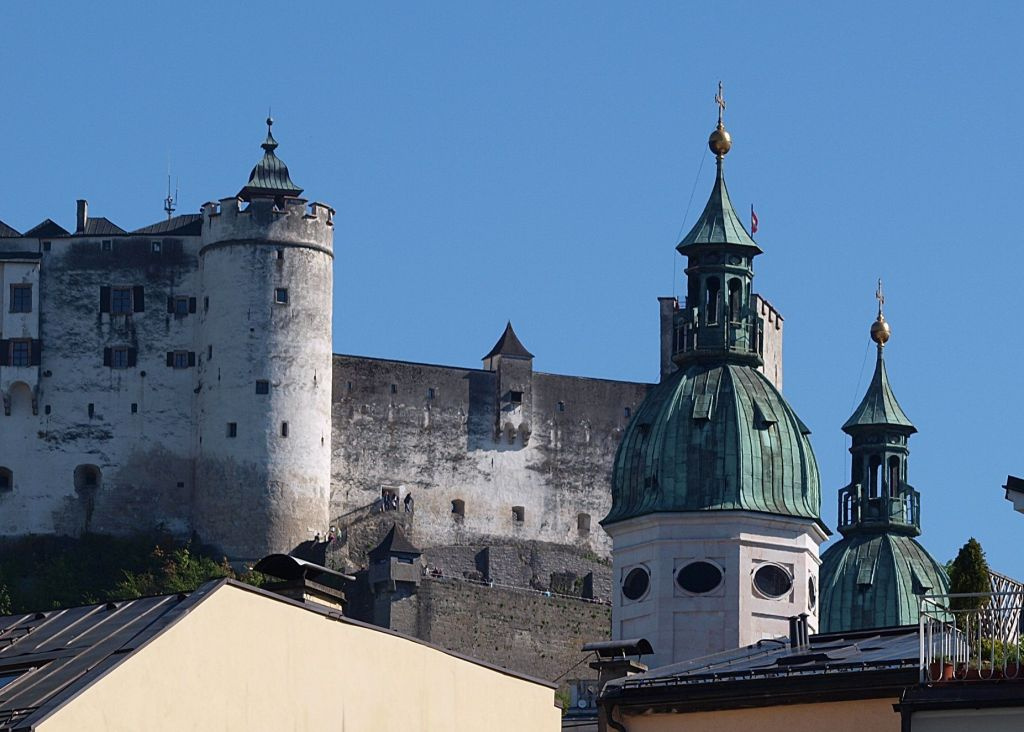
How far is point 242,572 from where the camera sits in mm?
81125

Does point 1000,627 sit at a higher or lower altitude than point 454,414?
lower

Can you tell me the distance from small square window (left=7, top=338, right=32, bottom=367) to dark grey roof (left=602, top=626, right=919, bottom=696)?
56815 millimetres

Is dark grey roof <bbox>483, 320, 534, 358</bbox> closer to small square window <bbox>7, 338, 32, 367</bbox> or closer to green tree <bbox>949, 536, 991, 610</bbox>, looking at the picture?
small square window <bbox>7, 338, 32, 367</bbox>

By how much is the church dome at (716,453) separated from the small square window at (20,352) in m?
34.0

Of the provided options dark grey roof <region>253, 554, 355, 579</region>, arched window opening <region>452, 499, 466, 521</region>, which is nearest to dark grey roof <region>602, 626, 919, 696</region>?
dark grey roof <region>253, 554, 355, 579</region>

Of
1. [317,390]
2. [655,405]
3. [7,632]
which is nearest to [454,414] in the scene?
[317,390]

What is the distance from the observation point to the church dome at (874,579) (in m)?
55.5

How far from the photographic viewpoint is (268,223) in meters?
85.3

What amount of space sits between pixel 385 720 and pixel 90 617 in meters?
2.44

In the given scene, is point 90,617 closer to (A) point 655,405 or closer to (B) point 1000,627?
(B) point 1000,627

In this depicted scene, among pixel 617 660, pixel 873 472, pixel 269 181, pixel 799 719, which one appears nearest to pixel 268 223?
pixel 269 181

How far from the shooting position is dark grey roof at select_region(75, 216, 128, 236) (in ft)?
283

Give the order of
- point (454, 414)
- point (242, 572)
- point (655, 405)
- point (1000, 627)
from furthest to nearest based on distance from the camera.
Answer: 1. point (454, 414)
2. point (242, 572)
3. point (655, 405)
4. point (1000, 627)

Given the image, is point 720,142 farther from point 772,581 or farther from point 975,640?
point 975,640
